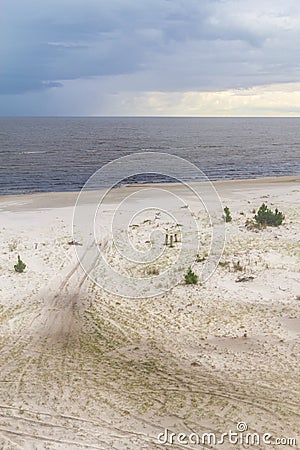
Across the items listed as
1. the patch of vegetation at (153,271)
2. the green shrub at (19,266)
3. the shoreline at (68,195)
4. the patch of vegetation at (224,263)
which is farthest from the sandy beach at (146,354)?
the shoreline at (68,195)

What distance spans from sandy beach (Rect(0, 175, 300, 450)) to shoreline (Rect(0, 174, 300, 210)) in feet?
46.8

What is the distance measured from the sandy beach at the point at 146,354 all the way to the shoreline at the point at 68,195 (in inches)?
561

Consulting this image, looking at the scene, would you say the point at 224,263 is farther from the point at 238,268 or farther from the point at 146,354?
the point at 146,354

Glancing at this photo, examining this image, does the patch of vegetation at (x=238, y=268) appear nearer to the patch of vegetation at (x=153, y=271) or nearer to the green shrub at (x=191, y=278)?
the green shrub at (x=191, y=278)

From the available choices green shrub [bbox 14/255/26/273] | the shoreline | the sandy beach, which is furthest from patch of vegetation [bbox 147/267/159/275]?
the shoreline

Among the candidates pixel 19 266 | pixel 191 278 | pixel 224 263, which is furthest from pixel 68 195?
pixel 191 278

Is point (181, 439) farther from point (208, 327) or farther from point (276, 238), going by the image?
point (276, 238)

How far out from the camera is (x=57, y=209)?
31969 millimetres

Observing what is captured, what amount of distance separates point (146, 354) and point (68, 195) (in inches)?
1180

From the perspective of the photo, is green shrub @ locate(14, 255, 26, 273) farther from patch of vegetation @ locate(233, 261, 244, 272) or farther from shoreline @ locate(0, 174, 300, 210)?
shoreline @ locate(0, 174, 300, 210)

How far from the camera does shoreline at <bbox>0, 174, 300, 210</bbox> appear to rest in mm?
34625

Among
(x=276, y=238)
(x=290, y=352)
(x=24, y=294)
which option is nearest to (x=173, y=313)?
(x=290, y=352)

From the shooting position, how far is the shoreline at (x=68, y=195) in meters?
34.6

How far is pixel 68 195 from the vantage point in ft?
132
